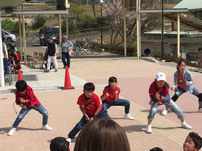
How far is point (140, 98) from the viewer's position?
37.1 ft

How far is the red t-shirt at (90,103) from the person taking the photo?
21.3 feet

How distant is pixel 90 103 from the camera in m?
6.53

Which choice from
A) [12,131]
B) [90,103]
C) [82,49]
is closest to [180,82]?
[90,103]

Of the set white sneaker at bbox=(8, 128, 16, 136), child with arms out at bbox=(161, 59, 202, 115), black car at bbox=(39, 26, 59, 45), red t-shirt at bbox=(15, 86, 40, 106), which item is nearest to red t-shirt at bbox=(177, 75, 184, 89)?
child with arms out at bbox=(161, 59, 202, 115)

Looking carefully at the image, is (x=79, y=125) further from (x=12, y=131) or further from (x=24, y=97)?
(x=12, y=131)

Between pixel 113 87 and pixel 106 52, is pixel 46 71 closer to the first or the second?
pixel 113 87

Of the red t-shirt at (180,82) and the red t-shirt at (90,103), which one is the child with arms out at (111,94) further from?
the red t-shirt at (180,82)

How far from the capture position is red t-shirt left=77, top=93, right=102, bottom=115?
6492 mm

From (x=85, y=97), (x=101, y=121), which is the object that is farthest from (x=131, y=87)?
(x=101, y=121)

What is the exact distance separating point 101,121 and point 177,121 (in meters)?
6.73

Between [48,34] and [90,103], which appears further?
[48,34]

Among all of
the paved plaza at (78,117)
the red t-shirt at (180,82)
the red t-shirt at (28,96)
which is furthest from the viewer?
the red t-shirt at (180,82)

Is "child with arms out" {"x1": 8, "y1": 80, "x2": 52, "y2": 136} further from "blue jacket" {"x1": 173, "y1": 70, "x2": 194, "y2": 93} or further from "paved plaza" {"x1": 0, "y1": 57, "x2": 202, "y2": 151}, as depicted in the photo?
"blue jacket" {"x1": 173, "y1": 70, "x2": 194, "y2": 93}

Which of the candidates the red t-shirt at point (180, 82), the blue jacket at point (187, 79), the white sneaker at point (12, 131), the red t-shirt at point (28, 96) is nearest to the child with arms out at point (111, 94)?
the red t-shirt at point (28, 96)
